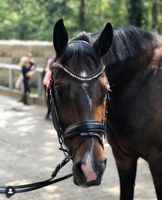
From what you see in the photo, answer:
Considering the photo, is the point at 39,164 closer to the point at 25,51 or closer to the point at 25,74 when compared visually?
the point at 25,74

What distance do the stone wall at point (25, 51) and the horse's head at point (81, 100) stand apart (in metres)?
9.96

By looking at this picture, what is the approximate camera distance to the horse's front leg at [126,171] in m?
3.70

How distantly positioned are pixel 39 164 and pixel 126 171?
2992 mm

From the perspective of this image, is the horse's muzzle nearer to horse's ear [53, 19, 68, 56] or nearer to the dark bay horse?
the dark bay horse

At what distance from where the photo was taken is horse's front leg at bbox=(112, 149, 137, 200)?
370cm

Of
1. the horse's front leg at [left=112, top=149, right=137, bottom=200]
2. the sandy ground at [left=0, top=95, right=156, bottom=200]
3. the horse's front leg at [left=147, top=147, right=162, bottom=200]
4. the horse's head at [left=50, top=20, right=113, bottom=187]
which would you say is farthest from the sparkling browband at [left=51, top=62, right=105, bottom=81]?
the sandy ground at [left=0, top=95, right=156, bottom=200]

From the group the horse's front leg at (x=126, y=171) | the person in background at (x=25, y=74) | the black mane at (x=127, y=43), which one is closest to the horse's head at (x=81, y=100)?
the black mane at (x=127, y=43)

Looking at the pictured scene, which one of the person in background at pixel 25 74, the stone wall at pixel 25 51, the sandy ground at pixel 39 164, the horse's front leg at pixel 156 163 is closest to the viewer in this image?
the horse's front leg at pixel 156 163

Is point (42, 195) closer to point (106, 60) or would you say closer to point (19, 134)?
point (106, 60)

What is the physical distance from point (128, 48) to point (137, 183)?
2707 millimetres

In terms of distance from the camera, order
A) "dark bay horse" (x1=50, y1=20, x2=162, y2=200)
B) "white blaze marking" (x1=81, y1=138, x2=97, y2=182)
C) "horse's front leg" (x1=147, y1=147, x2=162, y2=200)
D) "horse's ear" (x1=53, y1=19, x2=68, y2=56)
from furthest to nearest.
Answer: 1. "horse's front leg" (x1=147, y1=147, x2=162, y2=200)
2. "horse's ear" (x1=53, y1=19, x2=68, y2=56)
3. "dark bay horse" (x1=50, y1=20, x2=162, y2=200)
4. "white blaze marking" (x1=81, y1=138, x2=97, y2=182)

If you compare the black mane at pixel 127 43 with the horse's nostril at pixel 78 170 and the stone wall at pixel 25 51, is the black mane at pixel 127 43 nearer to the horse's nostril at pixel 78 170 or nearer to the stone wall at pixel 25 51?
the horse's nostril at pixel 78 170

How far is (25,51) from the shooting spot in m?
14.8

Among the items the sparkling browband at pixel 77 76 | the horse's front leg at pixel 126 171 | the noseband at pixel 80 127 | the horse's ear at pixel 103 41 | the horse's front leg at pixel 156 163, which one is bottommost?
the horse's front leg at pixel 126 171
